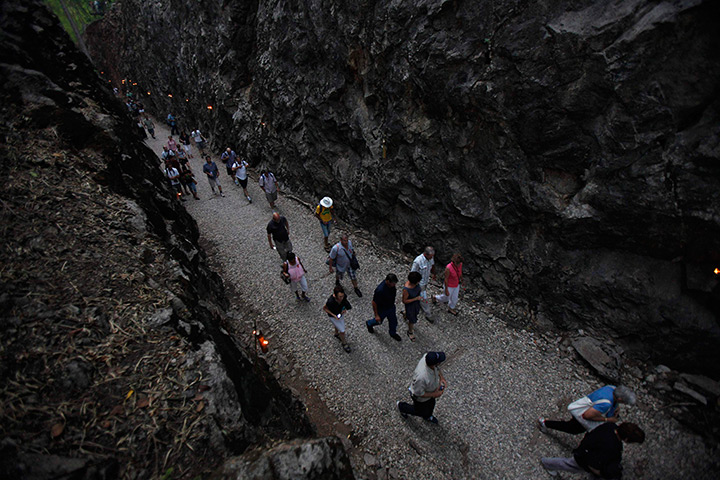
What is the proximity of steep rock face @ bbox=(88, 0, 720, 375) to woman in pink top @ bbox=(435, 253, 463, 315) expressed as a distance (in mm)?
1580

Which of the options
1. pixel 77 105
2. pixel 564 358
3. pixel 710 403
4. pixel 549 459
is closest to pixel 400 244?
pixel 564 358

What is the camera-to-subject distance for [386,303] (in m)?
6.75

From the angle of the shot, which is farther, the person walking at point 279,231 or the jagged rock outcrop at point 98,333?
the person walking at point 279,231

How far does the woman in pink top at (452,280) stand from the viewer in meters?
7.29

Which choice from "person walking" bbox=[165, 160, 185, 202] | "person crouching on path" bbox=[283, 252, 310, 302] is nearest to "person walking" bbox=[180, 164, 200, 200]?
"person walking" bbox=[165, 160, 185, 202]

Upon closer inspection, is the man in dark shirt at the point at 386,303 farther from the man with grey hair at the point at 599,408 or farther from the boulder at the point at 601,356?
the boulder at the point at 601,356

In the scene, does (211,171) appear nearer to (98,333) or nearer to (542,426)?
(98,333)

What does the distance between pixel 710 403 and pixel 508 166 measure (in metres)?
6.01

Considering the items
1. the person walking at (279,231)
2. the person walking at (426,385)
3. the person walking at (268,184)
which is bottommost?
the person walking at (426,385)

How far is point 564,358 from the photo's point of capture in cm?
698

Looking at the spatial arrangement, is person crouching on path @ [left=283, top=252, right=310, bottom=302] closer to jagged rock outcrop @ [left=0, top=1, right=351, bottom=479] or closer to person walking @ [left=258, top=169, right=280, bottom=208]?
jagged rock outcrop @ [left=0, top=1, right=351, bottom=479]

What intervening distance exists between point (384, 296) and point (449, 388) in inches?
94.4

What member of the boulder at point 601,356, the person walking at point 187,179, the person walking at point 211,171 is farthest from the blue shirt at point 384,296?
the person walking at point 187,179

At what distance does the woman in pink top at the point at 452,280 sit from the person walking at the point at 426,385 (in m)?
2.70
